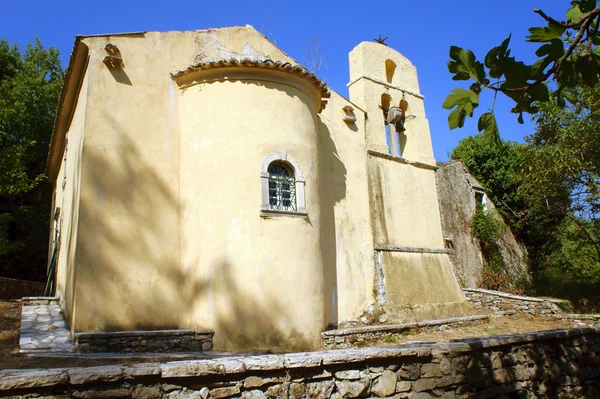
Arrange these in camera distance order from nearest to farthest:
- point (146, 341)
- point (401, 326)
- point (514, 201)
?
1. point (146, 341)
2. point (401, 326)
3. point (514, 201)

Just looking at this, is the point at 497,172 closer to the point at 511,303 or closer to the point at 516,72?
the point at 511,303

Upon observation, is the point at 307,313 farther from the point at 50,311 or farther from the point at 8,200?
the point at 8,200

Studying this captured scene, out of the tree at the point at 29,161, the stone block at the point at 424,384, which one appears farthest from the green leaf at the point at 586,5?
the tree at the point at 29,161

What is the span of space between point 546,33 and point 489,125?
711mm

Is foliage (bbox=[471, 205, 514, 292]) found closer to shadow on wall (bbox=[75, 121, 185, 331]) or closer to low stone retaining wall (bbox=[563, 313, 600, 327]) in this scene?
low stone retaining wall (bbox=[563, 313, 600, 327])

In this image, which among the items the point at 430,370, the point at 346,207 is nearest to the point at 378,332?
the point at 346,207

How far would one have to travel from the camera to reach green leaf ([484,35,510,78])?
299 cm

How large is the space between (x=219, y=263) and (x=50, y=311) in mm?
4398

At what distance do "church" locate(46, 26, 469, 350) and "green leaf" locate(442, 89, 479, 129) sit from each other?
5815mm

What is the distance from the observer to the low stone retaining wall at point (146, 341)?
7.37m

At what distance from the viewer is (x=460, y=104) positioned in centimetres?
319

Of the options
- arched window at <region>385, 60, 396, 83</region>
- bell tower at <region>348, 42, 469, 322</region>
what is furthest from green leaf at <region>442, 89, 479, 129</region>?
arched window at <region>385, 60, 396, 83</region>

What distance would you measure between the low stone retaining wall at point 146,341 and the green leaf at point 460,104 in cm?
637

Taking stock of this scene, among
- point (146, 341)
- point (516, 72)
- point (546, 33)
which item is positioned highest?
point (546, 33)
